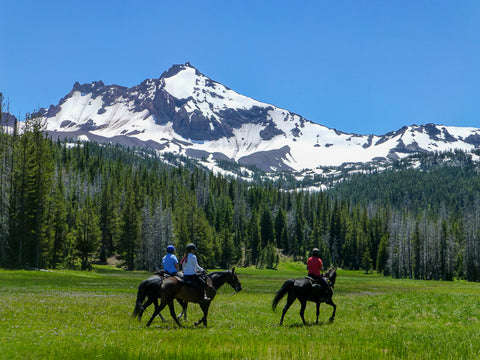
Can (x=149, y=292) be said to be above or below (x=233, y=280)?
below

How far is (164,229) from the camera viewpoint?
108 metres

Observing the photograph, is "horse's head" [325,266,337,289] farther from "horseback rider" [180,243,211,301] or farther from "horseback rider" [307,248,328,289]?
"horseback rider" [180,243,211,301]

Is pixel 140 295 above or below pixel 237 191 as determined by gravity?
below

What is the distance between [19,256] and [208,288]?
5448cm

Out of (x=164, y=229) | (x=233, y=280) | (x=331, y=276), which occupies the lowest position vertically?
(x=164, y=229)

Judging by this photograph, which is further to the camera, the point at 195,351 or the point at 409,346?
the point at 409,346

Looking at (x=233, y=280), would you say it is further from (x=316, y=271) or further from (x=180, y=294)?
(x=316, y=271)

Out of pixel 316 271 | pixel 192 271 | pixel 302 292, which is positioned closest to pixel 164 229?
pixel 316 271

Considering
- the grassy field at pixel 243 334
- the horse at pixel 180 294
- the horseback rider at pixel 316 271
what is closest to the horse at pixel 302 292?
the horseback rider at pixel 316 271

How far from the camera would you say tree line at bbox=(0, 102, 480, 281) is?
213 feet

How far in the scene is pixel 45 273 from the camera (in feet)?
197

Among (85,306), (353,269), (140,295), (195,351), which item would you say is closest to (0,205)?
(85,306)

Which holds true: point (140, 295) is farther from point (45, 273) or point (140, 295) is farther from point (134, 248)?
point (134, 248)

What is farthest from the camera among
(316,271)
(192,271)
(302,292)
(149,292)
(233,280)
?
(233,280)
